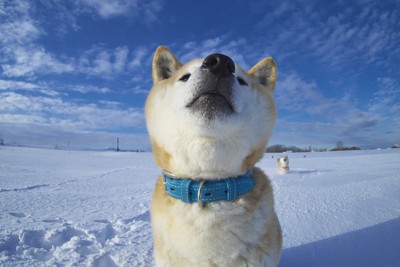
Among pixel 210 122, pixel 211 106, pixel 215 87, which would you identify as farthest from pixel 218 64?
pixel 210 122

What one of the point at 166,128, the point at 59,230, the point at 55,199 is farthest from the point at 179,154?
the point at 55,199

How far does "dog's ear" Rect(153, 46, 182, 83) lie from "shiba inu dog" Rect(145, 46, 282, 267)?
1.75 ft

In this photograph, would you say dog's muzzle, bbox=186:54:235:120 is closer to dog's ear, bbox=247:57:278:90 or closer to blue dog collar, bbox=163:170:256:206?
blue dog collar, bbox=163:170:256:206

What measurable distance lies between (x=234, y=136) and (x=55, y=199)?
462 centimetres

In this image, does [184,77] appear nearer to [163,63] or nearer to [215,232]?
[163,63]

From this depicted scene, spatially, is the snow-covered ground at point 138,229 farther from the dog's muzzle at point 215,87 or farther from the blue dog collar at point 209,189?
the dog's muzzle at point 215,87

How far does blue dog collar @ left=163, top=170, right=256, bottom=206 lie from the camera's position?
5.42 feet

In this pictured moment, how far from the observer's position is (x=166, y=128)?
70.4 inches

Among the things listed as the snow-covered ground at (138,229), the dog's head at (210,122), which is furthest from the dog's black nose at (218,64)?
the snow-covered ground at (138,229)

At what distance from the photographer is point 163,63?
7.80ft

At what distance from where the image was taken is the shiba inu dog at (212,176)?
5.24ft

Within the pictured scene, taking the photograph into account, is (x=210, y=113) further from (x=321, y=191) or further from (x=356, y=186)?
(x=356, y=186)

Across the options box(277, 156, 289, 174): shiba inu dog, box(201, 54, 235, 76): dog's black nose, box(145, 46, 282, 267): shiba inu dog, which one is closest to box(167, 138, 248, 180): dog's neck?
box(145, 46, 282, 267): shiba inu dog

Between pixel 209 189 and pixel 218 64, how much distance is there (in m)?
0.81
